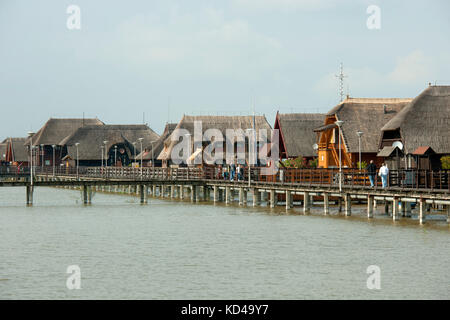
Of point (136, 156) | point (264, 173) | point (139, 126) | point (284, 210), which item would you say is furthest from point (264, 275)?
point (139, 126)

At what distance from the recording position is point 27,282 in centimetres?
2569

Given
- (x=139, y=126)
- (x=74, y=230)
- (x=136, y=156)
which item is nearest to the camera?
(x=74, y=230)

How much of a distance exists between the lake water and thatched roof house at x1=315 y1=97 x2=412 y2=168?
14.4 m

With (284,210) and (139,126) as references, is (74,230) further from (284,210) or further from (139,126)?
(139,126)

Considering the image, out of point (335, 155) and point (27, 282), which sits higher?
point (335, 155)

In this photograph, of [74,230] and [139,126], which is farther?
[139,126]

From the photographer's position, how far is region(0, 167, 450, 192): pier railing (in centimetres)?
3916

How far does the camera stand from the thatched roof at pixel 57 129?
5049 inches

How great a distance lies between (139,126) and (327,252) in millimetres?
93021

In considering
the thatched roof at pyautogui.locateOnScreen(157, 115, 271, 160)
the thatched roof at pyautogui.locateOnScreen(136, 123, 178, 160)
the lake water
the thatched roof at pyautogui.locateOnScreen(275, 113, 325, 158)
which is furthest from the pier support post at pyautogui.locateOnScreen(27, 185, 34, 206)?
the thatched roof at pyautogui.locateOnScreen(136, 123, 178, 160)
